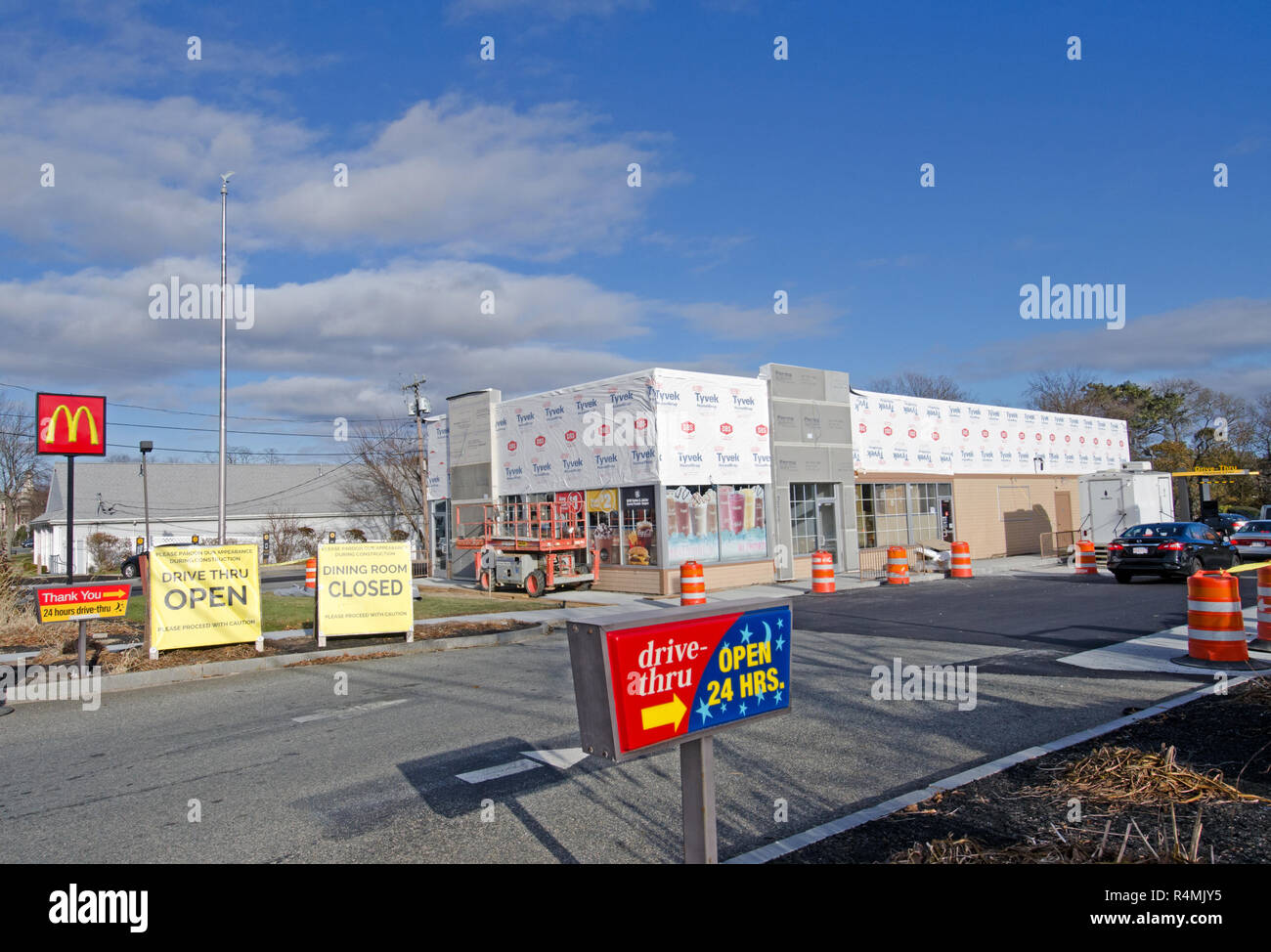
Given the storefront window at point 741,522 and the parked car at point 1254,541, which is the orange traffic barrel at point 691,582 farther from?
the parked car at point 1254,541

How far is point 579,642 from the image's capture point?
12.1 feet

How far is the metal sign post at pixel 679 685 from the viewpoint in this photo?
11.6 ft

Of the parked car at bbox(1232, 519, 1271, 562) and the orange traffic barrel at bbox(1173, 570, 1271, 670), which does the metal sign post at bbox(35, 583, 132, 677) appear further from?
the parked car at bbox(1232, 519, 1271, 562)

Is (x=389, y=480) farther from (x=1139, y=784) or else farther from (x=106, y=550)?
(x=1139, y=784)

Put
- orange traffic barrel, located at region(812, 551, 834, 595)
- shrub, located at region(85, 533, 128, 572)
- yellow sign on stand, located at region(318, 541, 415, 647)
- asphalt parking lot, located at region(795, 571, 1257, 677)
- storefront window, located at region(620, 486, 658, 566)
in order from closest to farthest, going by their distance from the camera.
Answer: asphalt parking lot, located at region(795, 571, 1257, 677) → yellow sign on stand, located at region(318, 541, 415, 647) → orange traffic barrel, located at region(812, 551, 834, 595) → storefront window, located at region(620, 486, 658, 566) → shrub, located at region(85, 533, 128, 572)

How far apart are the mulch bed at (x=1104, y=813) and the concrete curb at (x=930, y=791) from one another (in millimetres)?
79

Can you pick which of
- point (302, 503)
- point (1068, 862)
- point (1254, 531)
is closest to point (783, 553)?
point (1254, 531)

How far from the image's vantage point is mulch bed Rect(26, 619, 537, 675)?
38.9 feet

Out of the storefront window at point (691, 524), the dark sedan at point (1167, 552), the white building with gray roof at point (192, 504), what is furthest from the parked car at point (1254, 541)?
the white building with gray roof at point (192, 504)

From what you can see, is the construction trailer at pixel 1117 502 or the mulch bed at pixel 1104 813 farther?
the construction trailer at pixel 1117 502

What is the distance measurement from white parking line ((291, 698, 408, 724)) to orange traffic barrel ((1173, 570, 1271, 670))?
9.22 m

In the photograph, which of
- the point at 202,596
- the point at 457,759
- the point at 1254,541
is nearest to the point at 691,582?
the point at 202,596

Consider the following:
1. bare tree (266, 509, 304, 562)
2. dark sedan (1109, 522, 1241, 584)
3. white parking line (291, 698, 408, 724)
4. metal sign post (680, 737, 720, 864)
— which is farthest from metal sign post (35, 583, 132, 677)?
bare tree (266, 509, 304, 562)
